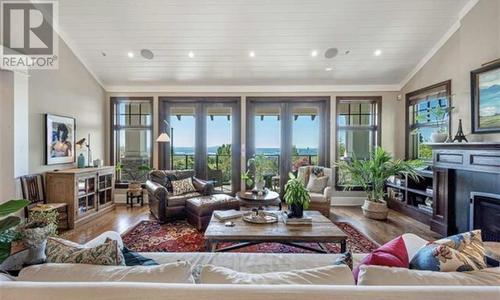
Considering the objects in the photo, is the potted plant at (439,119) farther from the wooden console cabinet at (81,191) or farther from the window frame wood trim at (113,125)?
the wooden console cabinet at (81,191)

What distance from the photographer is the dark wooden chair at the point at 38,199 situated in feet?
12.8

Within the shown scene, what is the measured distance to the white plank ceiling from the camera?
4133 millimetres

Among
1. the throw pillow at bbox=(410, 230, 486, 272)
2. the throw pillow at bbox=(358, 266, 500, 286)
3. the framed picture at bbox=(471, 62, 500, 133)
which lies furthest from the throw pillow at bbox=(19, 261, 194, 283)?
the framed picture at bbox=(471, 62, 500, 133)

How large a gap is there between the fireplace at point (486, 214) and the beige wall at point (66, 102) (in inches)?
246

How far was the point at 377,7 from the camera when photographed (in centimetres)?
409

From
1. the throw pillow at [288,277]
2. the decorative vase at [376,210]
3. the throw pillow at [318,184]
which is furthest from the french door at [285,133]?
the throw pillow at [288,277]

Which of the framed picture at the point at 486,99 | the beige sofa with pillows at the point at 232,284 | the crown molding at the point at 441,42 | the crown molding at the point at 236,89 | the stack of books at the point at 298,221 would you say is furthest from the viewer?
the crown molding at the point at 236,89

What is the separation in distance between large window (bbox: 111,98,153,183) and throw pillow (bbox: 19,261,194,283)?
5306 millimetres

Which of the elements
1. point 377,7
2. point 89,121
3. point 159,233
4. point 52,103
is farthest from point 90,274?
point 89,121

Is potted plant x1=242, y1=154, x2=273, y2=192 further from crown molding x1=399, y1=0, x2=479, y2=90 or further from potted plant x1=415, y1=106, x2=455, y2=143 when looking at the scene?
crown molding x1=399, y1=0, x2=479, y2=90

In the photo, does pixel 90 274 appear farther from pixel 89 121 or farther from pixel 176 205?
pixel 89 121

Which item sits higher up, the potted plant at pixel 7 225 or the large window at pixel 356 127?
the large window at pixel 356 127

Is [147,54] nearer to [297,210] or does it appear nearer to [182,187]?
[182,187]

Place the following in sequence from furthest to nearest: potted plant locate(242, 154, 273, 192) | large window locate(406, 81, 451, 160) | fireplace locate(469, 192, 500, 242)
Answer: potted plant locate(242, 154, 273, 192) < large window locate(406, 81, 451, 160) < fireplace locate(469, 192, 500, 242)
